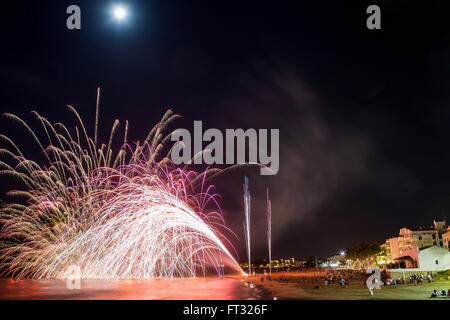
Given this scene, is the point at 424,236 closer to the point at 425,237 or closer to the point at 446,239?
the point at 425,237

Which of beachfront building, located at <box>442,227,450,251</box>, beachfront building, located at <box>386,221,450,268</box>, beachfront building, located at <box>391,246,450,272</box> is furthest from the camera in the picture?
beachfront building, located at <box>386,221,450,268</box>

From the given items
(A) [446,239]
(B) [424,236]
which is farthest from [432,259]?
(B) [424,236]

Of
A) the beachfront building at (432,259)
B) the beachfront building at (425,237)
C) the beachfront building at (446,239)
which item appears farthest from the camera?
the beachfront building at (425,237)

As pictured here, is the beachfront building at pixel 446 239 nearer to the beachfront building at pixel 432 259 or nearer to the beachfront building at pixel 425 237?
the beachfront building at pixel 425 237

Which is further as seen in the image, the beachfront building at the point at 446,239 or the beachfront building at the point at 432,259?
the beachfront building at the point at 446,239

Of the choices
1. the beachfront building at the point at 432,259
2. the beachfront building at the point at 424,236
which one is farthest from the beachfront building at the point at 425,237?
the beachfront building at the point at 432,259

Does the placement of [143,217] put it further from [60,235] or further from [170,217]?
[60,235]

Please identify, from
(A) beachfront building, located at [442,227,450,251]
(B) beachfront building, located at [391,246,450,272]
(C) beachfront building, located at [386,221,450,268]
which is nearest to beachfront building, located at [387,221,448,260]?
(C) beachfront building, located at [386,221,450,268]

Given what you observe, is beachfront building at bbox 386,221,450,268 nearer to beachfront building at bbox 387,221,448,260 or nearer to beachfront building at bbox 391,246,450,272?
beachfront building at bbox 387,221,448,260

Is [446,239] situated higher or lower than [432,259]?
higher

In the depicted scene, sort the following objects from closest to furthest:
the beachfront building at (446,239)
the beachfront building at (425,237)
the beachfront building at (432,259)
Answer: the beachfront building at (432,259), the beachfront building at (446,239), the beachfront building at (425,237)
